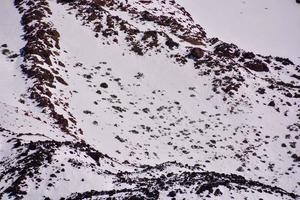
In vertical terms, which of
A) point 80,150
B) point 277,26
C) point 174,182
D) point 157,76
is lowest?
point 174,182

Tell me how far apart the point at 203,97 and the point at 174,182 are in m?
29.7

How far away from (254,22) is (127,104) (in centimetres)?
4406

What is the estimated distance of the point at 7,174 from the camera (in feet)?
108

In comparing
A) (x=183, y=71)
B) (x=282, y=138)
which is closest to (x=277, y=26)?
(x=183, y=71)

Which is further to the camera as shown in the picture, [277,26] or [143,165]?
[277,26]

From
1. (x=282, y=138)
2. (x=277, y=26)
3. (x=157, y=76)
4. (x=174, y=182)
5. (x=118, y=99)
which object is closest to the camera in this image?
(x=174, y=182)

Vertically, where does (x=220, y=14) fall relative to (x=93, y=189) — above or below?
above

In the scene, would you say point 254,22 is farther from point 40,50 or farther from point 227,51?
point 40,50

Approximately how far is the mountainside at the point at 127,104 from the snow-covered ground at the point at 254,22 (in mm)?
10619

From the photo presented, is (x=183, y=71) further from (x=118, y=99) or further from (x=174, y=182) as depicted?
(x=174, y=182)

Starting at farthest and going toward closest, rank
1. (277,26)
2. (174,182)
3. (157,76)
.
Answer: (277,26) < (157,76) < (174,182)

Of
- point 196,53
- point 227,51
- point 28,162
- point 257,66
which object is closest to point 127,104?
point 196,53

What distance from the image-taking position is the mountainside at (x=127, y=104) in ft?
116

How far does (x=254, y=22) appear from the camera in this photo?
92750mm
